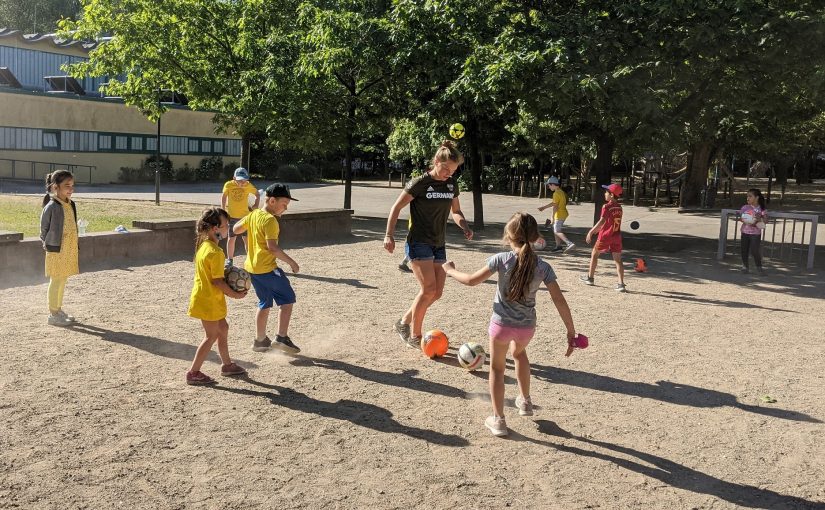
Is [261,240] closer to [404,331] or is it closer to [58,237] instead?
[404,331]

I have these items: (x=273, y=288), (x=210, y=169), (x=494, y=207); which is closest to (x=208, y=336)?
(x=273, y=288)

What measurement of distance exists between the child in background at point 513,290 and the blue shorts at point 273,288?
7.42ft

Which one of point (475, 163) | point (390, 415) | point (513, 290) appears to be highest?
point (475, 163)

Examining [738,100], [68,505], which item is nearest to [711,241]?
[738,100]

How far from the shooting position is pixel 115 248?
1284cm

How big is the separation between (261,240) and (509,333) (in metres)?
2.66

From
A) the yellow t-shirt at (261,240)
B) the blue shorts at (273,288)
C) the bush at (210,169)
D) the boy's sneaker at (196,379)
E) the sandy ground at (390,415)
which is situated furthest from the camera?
the bush at (210,169)

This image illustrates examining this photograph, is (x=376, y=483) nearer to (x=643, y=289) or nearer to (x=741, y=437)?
(x=741, y=437)

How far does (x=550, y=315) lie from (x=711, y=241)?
11.7 m

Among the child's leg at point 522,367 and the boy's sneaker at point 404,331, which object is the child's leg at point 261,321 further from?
the child's leg at point 522,367

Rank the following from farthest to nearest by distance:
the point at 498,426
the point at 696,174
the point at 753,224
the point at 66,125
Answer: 1. the point at 66,125
2. the point at 696,174
3. the point at 753,224
4. the point at 498,426

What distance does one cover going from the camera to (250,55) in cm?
2053

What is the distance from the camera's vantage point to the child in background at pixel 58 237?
8.08m

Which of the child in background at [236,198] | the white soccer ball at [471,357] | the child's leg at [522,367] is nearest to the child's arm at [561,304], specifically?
the child's leg at [522,367]
